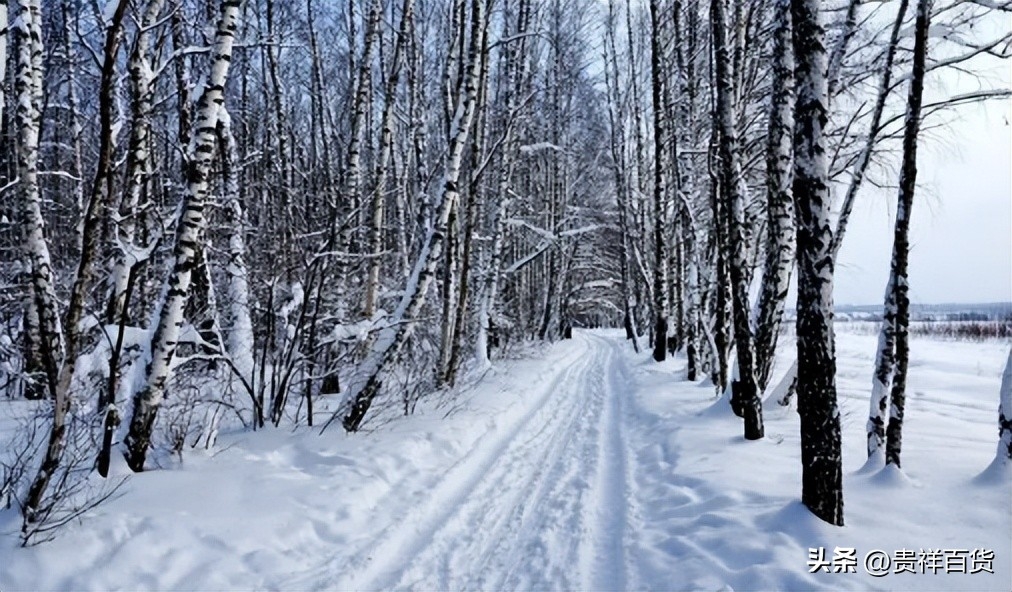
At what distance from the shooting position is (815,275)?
4.10 metres

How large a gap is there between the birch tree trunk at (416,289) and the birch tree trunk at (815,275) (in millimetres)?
4454

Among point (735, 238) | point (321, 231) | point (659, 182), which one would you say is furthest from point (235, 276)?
point (659, 182)

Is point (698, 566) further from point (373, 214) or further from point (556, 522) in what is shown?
point (373, 214)

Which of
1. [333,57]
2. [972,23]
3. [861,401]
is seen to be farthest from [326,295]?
[333,57]

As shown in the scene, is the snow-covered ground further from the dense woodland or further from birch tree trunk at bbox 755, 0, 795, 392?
birch tree trunk at bbox 755, 0, 795, 392

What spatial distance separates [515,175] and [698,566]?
1875cm

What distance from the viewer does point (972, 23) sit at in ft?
20.3

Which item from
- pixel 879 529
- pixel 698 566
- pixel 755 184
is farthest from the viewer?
pixel 755 184

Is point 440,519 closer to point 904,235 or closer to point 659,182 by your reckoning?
point 904,235

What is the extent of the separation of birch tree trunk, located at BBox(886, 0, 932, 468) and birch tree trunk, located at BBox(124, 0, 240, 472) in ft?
21.3

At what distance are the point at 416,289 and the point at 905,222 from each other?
18.3 ft

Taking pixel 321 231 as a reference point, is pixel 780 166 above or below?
above

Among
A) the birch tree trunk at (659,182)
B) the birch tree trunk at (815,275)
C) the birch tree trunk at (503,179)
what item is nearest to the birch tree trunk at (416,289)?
the birch tree trunk at (815,275)

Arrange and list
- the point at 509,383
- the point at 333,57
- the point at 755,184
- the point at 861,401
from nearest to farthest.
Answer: the point at 861,401, the point at 509,383, the point at 755,184, the point at 333,57
